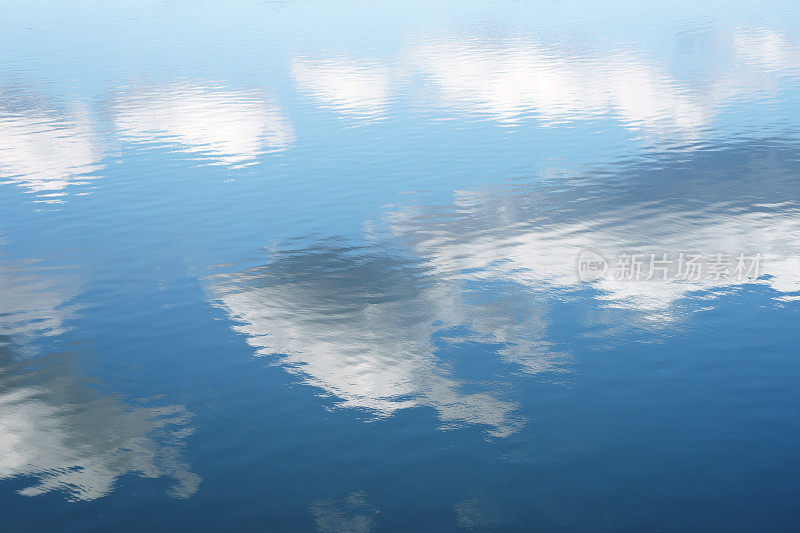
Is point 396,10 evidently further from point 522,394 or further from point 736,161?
point 522,394

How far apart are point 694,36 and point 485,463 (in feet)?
253

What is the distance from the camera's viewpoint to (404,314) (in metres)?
23.9

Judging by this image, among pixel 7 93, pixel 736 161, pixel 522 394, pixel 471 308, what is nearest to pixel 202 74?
pixel 7 93

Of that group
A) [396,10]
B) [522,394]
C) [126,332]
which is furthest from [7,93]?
[396,10]

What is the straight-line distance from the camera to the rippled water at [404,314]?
53.8 feet

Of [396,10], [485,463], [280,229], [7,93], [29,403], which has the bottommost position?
[485,463]

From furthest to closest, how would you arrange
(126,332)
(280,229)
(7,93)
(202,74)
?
(202,74), (7,93), (280,229), (126,332)

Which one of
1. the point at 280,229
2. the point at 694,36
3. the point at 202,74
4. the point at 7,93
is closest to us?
the point at 280,229

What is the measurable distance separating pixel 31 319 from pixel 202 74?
4806cm

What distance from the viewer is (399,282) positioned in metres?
26.1

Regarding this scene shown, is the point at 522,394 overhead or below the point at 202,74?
below

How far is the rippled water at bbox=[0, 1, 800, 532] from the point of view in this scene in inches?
645

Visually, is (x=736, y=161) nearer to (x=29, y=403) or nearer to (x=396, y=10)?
(x=29, y=403)

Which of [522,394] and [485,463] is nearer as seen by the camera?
[485,463]
